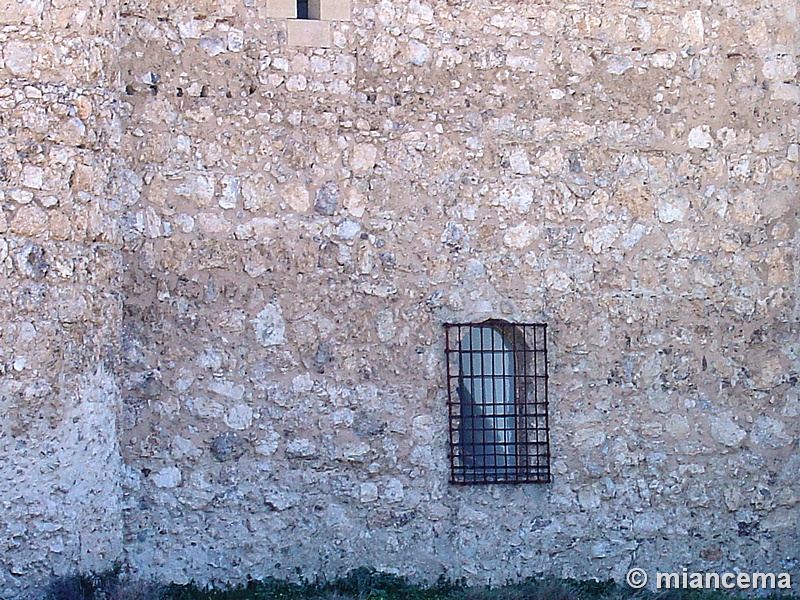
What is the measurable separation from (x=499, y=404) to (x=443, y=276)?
36.4 inches

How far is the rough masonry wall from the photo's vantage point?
5.30 m

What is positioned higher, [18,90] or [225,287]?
[18,90]

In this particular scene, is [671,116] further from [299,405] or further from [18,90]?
[18,90]

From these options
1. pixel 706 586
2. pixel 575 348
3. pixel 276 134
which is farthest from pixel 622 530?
pixel 276 134

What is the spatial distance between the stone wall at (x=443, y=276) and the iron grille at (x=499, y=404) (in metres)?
0.11

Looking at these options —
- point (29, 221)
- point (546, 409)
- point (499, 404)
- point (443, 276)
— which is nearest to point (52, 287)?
point (29, 221)

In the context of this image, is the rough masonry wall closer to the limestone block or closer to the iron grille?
the limestone block

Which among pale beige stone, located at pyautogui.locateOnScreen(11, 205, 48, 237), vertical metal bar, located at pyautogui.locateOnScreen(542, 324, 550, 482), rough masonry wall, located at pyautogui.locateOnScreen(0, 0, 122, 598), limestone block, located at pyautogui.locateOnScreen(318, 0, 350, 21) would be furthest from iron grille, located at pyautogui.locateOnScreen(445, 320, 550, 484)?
pale beige stone, located at pyautogui.locateOnScreen(11, 205, 48, 237)

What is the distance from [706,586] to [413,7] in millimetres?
4207

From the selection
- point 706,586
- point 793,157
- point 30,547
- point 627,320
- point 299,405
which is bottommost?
point 706,586

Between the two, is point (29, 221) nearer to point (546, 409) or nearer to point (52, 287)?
point (52, 287)

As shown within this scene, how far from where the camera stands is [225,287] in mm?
6180

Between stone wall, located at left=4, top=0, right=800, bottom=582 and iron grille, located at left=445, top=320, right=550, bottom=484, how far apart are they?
0.35 ft

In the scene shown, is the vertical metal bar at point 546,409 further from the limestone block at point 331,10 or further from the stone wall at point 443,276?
the limestone block at point 331,10
